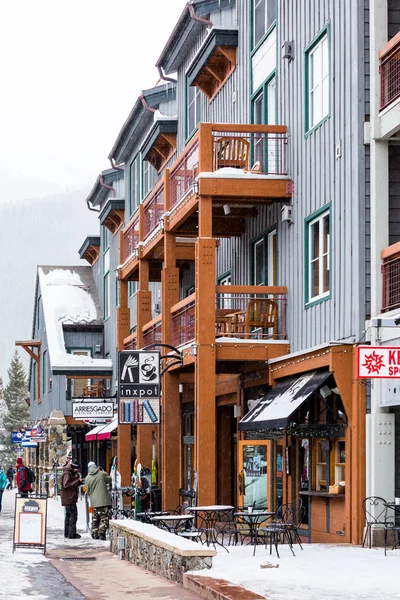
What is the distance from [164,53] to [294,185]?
10.9 metres

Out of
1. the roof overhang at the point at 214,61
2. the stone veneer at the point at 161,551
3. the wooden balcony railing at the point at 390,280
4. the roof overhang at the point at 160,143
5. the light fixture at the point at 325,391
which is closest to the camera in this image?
the stone veneer at the point at 161,551

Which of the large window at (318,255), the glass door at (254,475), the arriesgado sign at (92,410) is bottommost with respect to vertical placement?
the glass door at (254,475)

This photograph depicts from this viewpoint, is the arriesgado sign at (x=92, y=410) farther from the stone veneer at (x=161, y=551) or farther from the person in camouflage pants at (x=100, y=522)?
the stone veneer at (x=161, y=551)

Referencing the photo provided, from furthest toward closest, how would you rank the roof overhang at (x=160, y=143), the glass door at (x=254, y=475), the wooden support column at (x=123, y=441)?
the roof overhang at (x=160, y=143) → the wooden support column at (x=123, y=441) → the glass door at (x=254, y=475)

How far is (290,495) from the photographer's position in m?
21.1

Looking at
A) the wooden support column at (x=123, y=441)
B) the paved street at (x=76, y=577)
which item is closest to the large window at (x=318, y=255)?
the paved street at (x=76, y=577)

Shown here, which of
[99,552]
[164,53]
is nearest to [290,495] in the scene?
[99,552]

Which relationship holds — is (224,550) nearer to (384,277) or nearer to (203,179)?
(384,277)

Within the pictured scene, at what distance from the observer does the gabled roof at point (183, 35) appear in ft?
88.8

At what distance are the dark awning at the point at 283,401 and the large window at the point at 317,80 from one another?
4.30 metres

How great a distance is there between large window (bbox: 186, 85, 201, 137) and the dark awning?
9818mm

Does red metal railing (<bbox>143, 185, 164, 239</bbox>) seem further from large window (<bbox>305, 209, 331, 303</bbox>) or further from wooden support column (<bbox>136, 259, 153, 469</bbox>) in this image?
large window (<bbox>305, 209, 331, 303</bbox>)

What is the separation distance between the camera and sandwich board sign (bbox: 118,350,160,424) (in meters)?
23.7

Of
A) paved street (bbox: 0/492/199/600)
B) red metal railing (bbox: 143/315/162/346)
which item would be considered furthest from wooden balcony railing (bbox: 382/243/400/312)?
red metal railing (bbox: 143/315/162/346)
